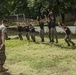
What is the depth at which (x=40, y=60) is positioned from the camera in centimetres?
1237

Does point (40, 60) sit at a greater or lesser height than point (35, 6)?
lesser

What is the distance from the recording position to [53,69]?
35.5ft

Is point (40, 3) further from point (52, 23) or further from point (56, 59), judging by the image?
point (56, 59)

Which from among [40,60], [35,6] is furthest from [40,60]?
[35,6]

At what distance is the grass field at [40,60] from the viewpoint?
10.6 meters

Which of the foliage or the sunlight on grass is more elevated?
the foliage

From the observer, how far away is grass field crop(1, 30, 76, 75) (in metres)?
10.6

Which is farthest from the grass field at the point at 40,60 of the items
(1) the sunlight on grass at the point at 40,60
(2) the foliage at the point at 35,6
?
(2) the foliage at the point at 35,6

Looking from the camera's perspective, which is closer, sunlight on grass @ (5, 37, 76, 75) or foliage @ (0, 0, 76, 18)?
sunlight on grass @ (5, 37, 76, 75)

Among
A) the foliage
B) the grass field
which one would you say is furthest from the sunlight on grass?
the foliage

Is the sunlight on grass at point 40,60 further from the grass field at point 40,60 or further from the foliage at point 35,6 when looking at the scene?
the foliage at point 35,6

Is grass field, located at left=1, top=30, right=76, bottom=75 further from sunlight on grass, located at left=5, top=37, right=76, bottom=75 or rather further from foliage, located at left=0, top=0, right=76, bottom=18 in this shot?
foliage, located at left=0, top=0, right=76, bottom=18

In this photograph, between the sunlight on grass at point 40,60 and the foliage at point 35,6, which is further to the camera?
the foliage at point 35,6

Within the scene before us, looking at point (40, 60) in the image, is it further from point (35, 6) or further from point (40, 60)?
point (35, 6)
